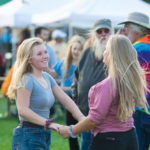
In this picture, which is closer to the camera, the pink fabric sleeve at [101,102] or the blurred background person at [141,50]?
the pink fabric sleeve at [101,102]

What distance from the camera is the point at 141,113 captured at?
4.50 meters

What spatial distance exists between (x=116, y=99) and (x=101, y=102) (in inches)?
5.4

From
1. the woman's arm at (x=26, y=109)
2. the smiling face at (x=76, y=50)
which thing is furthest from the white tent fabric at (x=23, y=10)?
the woman's arm at (x=26, y=109)

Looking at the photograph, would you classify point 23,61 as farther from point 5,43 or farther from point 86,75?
point 5,43

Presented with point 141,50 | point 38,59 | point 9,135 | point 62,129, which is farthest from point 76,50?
point 62,129

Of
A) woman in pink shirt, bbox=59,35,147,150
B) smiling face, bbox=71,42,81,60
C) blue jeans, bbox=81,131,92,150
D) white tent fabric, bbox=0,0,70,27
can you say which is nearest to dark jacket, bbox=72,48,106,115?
blue jeans, bbox=81,131,92,150

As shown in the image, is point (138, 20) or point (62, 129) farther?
point (138, 20)

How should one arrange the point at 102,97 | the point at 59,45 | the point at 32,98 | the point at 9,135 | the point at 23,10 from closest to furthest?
the point at 102,97
the point at 32,98
the point at 9,135
the point at 59,45
the point at 23,10

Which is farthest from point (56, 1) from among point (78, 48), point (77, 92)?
point (77, 92)

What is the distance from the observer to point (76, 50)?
6.77 meters

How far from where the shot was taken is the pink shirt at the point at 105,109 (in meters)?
3.37

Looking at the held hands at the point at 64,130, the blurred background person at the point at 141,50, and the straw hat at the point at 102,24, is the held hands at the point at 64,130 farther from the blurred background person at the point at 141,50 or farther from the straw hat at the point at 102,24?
the straw hat at the point at 102,24

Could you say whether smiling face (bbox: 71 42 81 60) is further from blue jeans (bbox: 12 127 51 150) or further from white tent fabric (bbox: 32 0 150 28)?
white tent fabric (bbox: 32 0 150 28)

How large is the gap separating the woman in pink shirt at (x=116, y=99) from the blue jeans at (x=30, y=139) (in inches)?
19.9
